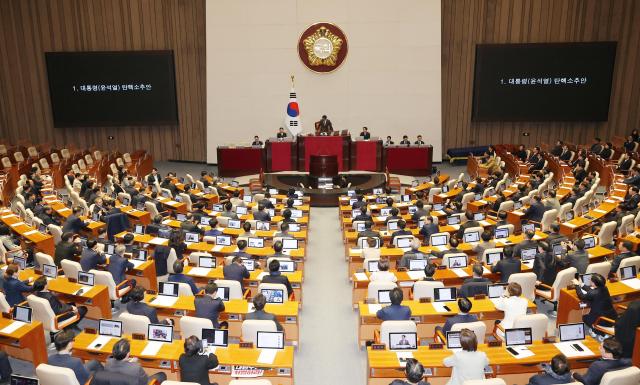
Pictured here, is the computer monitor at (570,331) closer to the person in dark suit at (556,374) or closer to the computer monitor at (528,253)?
Answer: the person in dark suit at (556,374)

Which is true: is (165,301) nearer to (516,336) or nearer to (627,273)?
(516,336)

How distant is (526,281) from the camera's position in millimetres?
9148

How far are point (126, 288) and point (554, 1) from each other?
76.3ft

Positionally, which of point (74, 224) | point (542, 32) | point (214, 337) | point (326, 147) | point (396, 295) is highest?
point (542, 32)

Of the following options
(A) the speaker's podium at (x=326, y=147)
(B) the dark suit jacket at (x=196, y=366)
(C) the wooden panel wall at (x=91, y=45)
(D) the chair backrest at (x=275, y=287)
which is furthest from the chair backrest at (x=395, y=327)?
(C) the wooden panel wall at (x=91, y=45)

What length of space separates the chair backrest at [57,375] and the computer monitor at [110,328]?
4.84ft

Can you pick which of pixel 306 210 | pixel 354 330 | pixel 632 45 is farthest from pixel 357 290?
pixel 632 45

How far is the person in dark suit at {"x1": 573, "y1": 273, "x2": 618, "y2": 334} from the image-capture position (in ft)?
27.3

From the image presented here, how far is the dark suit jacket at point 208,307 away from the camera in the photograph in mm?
8078

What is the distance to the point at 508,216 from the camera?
14.4m

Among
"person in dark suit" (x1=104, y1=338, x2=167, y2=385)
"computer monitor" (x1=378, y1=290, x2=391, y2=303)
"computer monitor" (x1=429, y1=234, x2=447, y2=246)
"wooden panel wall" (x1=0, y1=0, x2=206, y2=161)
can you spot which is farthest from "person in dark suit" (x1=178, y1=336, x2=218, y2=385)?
"wooden panel wall" (x1=0, y1=0, x2=206, y2=161)

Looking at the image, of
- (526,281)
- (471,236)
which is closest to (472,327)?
(526,281)

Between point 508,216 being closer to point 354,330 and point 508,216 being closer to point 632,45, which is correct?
point 354,330

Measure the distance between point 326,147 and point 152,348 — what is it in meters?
15.6
